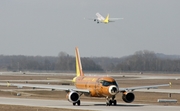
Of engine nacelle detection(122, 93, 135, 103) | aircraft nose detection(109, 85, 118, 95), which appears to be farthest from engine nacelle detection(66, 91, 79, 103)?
engine nacelle detection(122, 93, 135, 103)

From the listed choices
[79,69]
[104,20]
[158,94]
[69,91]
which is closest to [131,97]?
[69,91]

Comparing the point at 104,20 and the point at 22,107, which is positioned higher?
the point at 104,20

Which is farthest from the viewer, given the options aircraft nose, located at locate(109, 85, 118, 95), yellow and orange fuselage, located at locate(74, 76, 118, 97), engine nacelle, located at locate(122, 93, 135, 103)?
engine nacelle, located at locate(122, 93, 135, 103)

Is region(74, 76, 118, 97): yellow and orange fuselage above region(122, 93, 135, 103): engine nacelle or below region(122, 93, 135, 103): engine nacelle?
above

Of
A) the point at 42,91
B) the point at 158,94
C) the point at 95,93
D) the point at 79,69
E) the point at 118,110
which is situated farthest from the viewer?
the point at 42,91

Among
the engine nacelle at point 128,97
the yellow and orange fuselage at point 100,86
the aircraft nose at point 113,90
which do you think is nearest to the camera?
the aircraft nose at point 113,90

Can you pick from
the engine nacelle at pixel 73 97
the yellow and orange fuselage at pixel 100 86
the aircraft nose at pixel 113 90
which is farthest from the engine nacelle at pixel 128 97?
the engine nacelle at pixel 73 97

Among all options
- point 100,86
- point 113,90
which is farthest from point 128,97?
point 100,86

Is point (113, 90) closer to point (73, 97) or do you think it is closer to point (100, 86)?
point (100, 86)

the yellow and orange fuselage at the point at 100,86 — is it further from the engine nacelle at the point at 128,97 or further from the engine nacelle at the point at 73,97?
the engine nacelle at the point at 73,97

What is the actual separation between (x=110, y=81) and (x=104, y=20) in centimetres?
6010

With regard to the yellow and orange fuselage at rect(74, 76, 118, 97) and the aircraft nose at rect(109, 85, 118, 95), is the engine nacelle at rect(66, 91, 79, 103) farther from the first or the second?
the aircraft nose at rect(109, 85, 118, 95)

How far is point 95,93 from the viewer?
2266 inches

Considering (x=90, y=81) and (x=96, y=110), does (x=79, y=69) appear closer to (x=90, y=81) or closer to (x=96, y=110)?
(x=90, y=81)
